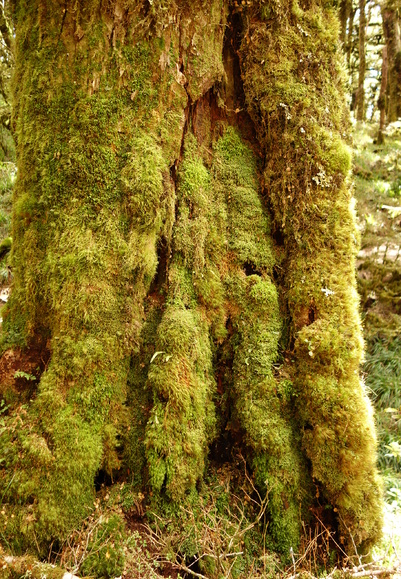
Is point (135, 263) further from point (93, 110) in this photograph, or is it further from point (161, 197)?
point (93, 110)

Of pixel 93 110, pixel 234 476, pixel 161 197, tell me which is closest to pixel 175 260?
pixel 161 197

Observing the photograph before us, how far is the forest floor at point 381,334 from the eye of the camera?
7.50 ft

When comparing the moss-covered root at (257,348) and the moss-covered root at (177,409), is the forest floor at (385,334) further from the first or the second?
the moss-covered root at (177,409)

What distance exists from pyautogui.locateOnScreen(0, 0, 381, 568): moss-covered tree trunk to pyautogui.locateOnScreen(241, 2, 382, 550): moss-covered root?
0.01 meters

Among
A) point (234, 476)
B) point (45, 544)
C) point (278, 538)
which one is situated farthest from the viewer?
point (234, 476)

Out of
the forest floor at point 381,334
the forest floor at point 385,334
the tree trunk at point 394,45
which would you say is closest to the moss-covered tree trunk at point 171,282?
the forest floor at point 381,334

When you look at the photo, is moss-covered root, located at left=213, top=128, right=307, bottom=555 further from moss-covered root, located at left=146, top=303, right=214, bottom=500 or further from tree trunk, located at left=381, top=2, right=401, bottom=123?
tree trunk, located at left=381, top=2, right=401, bottom=123

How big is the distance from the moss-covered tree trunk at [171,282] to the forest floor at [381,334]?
0.39 m

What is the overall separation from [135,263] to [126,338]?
0.49 meters

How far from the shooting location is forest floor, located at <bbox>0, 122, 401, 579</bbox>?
7.50 feet

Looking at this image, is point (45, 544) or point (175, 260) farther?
point (175, 260)

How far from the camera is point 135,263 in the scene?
8.36 feet

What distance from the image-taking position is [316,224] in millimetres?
2805

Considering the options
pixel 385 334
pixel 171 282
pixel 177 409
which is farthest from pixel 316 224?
pixel 385 334
